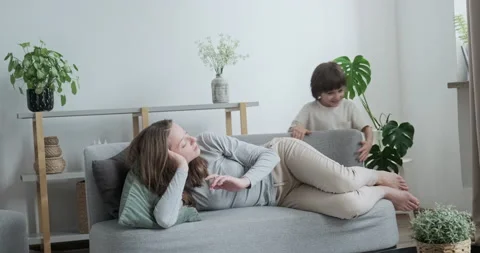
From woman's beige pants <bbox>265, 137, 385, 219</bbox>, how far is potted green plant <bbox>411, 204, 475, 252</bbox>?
0.38 meters

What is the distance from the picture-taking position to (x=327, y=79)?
3814mm

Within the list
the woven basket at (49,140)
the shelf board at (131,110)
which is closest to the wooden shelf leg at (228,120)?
the shelf board at (131,110)

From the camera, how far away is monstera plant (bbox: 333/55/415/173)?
172 inches

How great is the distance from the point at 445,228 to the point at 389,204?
0.56 metres

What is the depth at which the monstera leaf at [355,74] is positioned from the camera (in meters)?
4.60

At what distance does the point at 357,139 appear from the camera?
3434mm

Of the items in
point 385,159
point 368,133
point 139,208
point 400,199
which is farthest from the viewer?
point 385,159

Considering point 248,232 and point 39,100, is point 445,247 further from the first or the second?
point 39,100

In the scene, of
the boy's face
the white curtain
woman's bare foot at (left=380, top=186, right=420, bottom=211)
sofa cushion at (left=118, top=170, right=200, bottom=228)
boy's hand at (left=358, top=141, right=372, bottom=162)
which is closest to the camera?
sofa cushion at (left=118, top=170, right=200, bottom=228)

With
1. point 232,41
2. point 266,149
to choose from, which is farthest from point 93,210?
point 232,41

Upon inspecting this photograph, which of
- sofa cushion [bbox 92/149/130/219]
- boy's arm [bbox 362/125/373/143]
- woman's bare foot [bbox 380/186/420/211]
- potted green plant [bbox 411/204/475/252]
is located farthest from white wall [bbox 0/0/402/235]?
potted green plant [bbox 411/204/475/252]

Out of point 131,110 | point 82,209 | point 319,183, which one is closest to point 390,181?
point 319,183

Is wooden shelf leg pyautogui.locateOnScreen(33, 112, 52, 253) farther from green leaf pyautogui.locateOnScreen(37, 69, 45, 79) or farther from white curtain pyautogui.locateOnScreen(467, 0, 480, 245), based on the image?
white curtain pyautogui.locateOnScreen(467, 0, 480, 245)

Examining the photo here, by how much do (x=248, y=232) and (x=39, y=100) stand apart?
1820 mm
